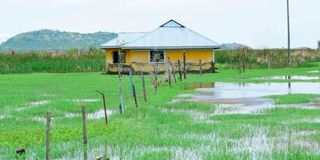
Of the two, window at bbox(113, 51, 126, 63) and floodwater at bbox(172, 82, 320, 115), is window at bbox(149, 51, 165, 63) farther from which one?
floodwater at bbox(172, 82, 320, 115)

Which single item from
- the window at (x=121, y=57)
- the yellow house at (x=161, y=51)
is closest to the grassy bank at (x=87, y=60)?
the yellow house at (x=161, y=51)

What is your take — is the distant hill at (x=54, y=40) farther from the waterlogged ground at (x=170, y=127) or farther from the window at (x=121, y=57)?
the waterlogged ground at (x=170, y=127)

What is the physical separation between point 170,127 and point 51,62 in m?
39.3

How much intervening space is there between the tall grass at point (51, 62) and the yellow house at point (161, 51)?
508 cm

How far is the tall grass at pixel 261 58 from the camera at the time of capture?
177ft

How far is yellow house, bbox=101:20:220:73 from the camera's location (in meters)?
45.4

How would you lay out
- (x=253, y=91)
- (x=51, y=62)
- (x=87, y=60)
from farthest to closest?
(x=87, y=60)
(x=51, y=62)
(x=253, y=91)

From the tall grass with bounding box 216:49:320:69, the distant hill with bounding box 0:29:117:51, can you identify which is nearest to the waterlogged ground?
the tall grass with bounding box 216:49:320:69

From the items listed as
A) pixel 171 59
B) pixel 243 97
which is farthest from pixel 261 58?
pixel 243 97

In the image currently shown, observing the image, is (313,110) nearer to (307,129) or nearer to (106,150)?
(307,129)

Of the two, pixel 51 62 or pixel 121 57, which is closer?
pixel 121 57

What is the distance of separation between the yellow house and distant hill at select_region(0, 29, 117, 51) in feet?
359

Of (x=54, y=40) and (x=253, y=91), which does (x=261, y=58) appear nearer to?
(x=253, y=91)

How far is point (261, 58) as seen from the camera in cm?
5728
